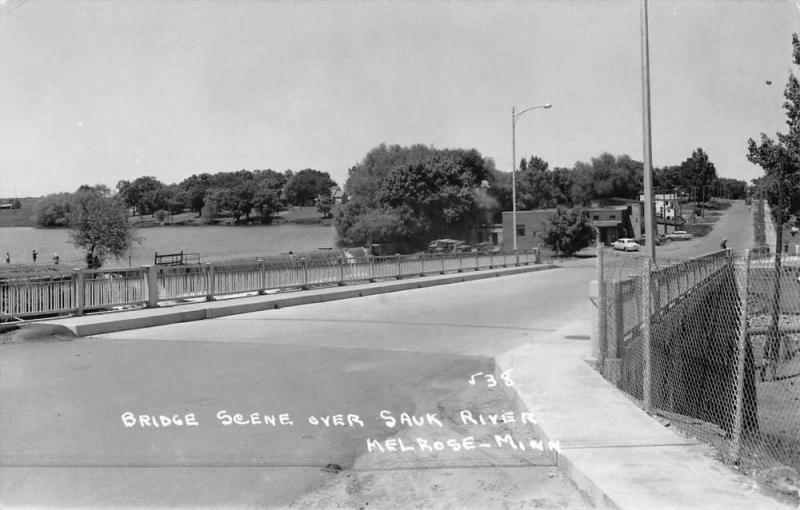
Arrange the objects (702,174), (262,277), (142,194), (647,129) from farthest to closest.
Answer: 1. (702,174)
2. (142,194)
3. (262,277)
4. (647,129)

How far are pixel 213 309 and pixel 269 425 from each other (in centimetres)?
1078

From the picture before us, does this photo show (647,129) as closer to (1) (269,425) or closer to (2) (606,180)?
(1) (269,425)

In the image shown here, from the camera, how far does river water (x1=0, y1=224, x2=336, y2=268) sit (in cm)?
5234

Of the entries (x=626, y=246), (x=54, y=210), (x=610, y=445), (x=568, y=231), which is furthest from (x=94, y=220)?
(x=626, y=246)

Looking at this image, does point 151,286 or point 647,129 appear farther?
point 151,286

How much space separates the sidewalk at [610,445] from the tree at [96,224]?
167 feet

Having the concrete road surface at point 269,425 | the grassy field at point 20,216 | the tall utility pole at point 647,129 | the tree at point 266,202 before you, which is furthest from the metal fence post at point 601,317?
the tree at point 266,202

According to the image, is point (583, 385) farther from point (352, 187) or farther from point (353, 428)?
point (352, 187)

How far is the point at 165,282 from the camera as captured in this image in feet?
58.6

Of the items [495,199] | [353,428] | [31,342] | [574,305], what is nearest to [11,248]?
[31,342]

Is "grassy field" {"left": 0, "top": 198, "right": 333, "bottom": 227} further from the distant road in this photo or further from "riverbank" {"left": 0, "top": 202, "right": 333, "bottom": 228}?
the distant road

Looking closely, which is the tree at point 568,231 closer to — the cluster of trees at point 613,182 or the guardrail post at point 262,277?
the guardrail post at point 262,277

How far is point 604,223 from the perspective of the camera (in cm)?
9738

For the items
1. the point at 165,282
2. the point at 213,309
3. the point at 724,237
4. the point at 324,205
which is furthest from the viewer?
the point at 724,237
